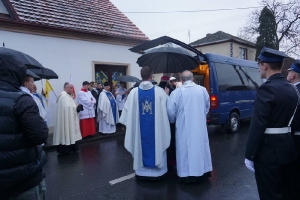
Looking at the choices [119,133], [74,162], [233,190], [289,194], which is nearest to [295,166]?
[289,194]

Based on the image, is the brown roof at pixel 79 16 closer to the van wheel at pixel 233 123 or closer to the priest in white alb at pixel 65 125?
the priest in white alb at pixel 65 125

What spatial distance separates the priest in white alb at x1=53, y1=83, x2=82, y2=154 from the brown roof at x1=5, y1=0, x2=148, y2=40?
404 cm

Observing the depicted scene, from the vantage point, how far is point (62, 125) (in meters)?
6.93

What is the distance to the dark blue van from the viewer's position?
827 centimetres

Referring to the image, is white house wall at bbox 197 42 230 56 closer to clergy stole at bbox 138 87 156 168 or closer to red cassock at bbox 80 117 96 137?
red cassock at bbox 80 117 96 137

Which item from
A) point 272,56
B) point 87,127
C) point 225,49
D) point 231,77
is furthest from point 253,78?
point 225,49

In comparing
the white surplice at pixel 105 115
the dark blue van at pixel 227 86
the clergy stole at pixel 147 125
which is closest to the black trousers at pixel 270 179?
the clergy stole at pixel 147 125

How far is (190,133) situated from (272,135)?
75.6 inches

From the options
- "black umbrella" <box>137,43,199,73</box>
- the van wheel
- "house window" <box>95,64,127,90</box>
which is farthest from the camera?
"house window" <box>95,64,127,90</box>

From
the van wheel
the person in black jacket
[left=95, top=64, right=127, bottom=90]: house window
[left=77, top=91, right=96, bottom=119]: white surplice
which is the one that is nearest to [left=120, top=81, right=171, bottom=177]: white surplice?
the person in black jacket

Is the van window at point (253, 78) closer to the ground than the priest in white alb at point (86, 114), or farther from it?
farther from it

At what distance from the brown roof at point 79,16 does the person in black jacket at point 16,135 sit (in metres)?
8.11

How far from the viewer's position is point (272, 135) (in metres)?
2.56

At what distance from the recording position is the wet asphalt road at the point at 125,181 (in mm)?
4035
